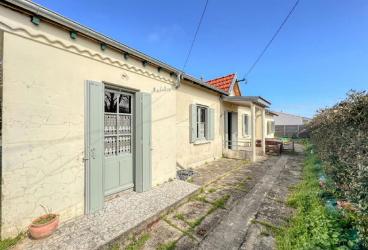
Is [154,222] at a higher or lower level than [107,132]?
lower

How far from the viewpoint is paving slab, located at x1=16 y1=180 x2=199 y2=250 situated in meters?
2.55

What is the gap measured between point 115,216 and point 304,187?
482cm

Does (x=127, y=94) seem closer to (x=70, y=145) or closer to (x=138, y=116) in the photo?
(x=138, y=116)

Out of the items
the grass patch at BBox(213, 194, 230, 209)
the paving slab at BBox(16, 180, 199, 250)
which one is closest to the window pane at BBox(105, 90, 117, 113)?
the paving slab at BBox(16, 180, 199, 250)

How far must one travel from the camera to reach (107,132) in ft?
13.2

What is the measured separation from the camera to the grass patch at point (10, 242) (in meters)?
2.39

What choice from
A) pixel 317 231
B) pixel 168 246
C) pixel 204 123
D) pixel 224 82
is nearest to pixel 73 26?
pixel 168 246

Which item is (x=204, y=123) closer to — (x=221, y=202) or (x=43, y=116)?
(x=221, y=202)

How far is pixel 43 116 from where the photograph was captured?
2.86m

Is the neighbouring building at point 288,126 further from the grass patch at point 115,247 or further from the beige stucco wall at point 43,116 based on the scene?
the grass patch at point 115,247

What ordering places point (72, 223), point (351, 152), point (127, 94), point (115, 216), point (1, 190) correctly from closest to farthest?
point (1, 190) → point (72, 223) → point (115, 216) → point (351, 152) → point (127, 94)

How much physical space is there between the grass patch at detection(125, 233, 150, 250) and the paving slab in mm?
187

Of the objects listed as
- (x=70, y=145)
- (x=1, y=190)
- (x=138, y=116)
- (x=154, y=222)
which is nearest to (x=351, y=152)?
(x=154, y=222)

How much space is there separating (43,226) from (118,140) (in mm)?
2047
